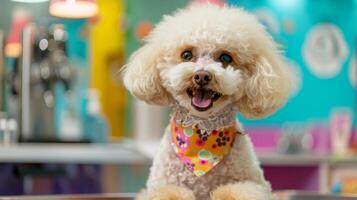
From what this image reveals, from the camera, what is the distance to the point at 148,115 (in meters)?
4.24

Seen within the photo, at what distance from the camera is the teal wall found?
496cm

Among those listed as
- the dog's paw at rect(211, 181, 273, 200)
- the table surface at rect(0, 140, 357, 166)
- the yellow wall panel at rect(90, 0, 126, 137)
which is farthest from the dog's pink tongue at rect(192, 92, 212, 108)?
the yellow wall panel at rect(90, 0, 126, 137)

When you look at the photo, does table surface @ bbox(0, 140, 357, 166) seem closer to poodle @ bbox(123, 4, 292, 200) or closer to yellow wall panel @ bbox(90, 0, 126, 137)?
yellow wall panel @ bbox(90, 0, 126, 137)

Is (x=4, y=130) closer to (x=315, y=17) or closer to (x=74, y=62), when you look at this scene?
(x=74, y=62)

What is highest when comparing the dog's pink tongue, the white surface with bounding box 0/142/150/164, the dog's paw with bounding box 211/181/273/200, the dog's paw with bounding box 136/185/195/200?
the dog's pink tongue

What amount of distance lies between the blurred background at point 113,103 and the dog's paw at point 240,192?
31.9 inches

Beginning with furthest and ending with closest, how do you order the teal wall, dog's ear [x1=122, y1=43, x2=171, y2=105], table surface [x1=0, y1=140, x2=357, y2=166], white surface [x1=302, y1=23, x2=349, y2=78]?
white surface [x1=302, y1=23, x2=349, y2=78], the teal wall, table surface [x1=0, y1=140, x2=357, y2=166], dog's ear [x1=122, y1=43, x2=171, y2=105]

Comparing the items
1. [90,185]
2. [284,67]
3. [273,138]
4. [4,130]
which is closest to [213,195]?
[284,67]

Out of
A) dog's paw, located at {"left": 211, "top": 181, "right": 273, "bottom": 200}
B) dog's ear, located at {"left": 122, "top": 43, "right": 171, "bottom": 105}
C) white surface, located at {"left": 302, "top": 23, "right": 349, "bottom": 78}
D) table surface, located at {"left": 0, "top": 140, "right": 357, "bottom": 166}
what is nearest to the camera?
dog's paw, located at {"left": 211, "top": 181, "right": 273, "bottom": 200}

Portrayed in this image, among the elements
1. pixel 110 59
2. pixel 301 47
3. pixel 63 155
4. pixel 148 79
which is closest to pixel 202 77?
pixel 148 79

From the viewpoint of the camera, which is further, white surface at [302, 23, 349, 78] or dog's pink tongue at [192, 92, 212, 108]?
white surface at [302, 23, 349, 78]

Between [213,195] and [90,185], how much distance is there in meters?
2.35

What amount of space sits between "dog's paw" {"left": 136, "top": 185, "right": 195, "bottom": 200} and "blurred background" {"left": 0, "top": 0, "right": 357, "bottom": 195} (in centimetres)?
76

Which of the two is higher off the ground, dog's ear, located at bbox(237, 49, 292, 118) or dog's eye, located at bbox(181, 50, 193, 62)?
dog's eye, located at bbox(181, 50, 193, 62)
